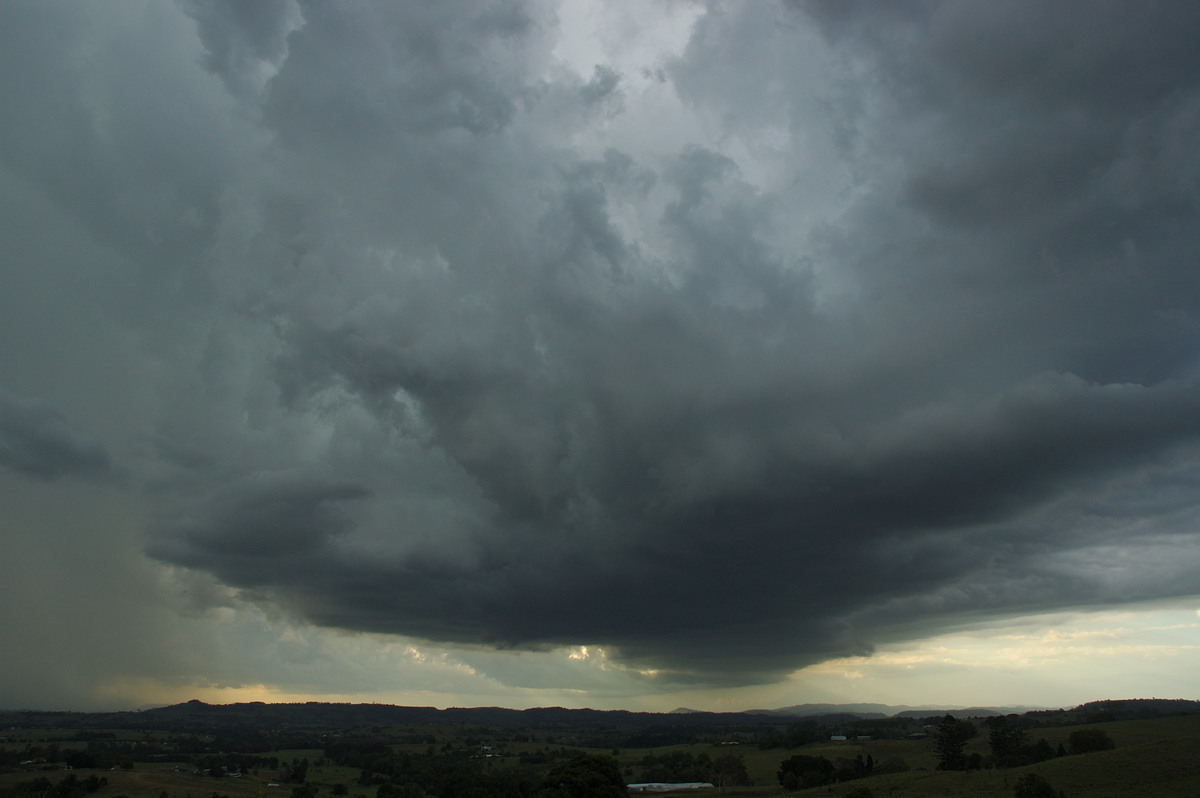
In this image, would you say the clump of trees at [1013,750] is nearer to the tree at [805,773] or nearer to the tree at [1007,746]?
the tree at [1007,746]

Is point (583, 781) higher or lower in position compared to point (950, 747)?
higher

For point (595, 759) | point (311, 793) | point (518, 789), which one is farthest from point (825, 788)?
point (311, 793)

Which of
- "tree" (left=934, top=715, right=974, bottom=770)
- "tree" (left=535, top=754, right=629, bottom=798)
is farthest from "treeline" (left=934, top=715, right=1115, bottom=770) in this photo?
"tree" (left=535, top=754, right=629, bottom=798)

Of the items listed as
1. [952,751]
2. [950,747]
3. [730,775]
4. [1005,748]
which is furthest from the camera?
[730,775]

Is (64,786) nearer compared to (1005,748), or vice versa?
(1005,748)

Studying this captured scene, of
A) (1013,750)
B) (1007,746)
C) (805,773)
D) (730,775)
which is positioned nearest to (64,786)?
(730,775)

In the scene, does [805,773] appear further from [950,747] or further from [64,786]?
[64,786]

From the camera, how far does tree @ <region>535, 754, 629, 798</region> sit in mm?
103812

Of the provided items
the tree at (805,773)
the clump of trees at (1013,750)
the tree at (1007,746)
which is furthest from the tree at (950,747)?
the tree at (805,773)

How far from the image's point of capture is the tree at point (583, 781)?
104 meters

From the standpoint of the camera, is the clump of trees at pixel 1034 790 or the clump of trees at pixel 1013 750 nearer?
the clump of trees at pixel 1034 790

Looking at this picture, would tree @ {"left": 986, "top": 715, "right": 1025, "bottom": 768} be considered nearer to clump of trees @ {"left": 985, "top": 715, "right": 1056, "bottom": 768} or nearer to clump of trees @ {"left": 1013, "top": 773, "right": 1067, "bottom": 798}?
clump of trees @ {"left": 985, "top": 715, "right": 1056, "bottom": 768}

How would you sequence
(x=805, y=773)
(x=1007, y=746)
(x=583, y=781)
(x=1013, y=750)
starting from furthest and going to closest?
(x=805, y=773)
(x=1007, y=746)
(x=1013, y=750)
(x=583, y=781)

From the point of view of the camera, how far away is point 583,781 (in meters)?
104
